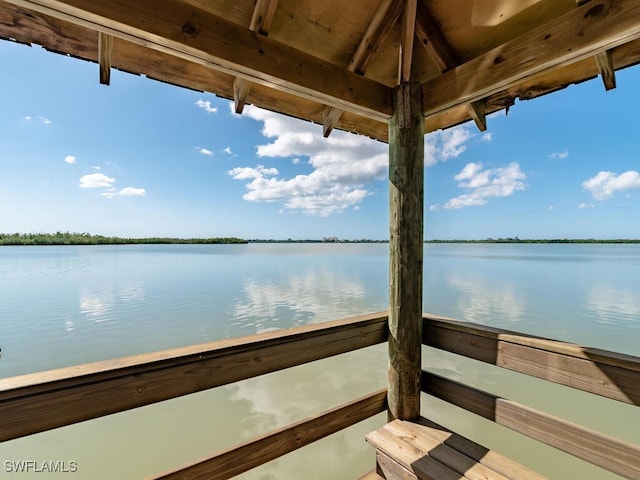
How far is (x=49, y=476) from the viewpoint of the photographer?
2.74 meters

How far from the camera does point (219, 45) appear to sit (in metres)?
1.25

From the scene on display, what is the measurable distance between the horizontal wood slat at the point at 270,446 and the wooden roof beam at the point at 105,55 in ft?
5.58

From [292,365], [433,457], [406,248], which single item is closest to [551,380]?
[433,457]

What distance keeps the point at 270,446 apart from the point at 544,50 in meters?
2.22

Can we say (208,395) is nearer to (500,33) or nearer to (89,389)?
(89,389)

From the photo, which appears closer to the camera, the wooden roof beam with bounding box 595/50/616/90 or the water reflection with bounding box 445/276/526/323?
the wooden roof beam with bounding box 595/50/616/90

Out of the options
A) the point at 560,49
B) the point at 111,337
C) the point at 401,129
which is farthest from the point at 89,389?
the point at 111,337

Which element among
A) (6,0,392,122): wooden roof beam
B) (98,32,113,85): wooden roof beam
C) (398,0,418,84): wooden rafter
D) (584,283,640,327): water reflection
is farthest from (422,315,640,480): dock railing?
(584,283,640,327): water reflection

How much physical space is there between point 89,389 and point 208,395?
3532mm

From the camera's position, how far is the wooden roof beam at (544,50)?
1.13 metres

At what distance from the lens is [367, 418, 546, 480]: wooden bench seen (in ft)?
4.15

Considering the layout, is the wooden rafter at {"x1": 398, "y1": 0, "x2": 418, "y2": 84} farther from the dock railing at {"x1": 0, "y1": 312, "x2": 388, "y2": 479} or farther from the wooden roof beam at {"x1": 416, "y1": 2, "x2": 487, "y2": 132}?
the dock railing at {"x1": 0, "y1": 312, "x2": 388, "y2": 479}

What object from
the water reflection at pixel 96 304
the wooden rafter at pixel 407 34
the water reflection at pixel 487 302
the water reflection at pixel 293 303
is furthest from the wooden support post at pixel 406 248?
the water reflection at pixel 96 304

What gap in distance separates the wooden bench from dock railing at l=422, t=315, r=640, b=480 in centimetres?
18
